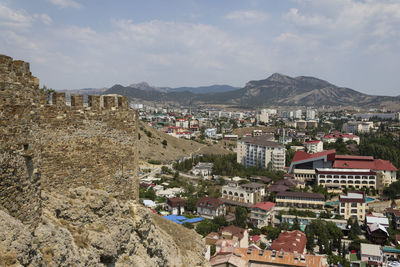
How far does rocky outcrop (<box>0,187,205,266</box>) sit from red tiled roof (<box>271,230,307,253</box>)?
64.1 ft

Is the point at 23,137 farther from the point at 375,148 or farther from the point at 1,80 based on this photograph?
the point at 375,148

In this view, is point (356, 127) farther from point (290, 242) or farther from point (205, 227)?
point (290, 242)

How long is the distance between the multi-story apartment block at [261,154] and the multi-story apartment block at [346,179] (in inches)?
422

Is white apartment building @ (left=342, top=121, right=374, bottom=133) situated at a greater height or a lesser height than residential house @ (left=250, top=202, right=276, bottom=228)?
greater

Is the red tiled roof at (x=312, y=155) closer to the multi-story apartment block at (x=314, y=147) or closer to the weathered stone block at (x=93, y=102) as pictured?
the multi-story apartment block at (x=314, y=147)

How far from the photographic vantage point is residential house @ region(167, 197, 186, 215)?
120 ft

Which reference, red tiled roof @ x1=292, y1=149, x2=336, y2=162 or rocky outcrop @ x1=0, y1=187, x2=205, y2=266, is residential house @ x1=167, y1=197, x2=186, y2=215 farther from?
rocky outcrop @ x1=0, y1=187, x2=205, y2=266

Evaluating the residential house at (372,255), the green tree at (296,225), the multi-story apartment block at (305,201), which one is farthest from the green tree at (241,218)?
the residential house at (372,255)

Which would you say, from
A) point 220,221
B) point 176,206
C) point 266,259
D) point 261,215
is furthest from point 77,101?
point 261,215

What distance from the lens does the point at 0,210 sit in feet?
12.2

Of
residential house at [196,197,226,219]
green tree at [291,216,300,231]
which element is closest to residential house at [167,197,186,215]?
residential house at [196,197,226,219]

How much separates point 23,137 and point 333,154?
5046cm

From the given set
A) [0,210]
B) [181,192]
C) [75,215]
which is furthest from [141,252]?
[181,192]

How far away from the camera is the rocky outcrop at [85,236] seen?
3.68 m
